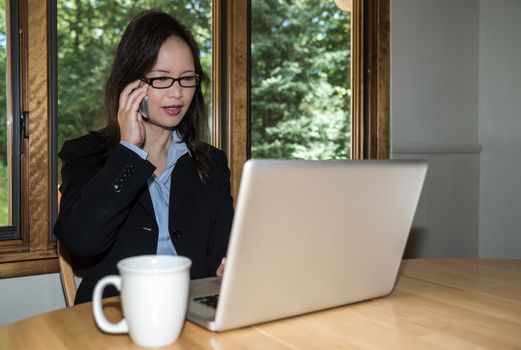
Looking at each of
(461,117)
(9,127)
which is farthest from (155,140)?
(461,117)

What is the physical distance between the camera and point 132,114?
1354 millimetres

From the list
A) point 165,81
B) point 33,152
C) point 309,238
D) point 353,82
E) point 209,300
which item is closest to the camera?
point 309,238

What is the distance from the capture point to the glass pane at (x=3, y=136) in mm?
1791

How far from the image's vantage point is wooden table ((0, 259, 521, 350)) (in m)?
0.75

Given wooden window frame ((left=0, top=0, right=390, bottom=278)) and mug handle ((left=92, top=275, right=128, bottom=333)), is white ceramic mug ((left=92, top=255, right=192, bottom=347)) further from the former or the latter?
wooden window frame ((left=0, top=0, right=390, bottom=278))

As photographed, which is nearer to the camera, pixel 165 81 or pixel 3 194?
pixel 165 81

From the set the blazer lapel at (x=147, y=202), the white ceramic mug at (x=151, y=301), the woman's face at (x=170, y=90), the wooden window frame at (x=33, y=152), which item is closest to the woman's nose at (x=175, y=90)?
the woman's face at (x=170, y=90)

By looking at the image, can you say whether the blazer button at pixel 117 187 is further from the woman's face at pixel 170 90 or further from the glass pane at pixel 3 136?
the glass pane at pixel 3 136

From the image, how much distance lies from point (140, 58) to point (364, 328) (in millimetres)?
975

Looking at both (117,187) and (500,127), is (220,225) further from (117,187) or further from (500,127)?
(500,127)

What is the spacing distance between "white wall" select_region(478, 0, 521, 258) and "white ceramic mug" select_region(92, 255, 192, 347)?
256 cm

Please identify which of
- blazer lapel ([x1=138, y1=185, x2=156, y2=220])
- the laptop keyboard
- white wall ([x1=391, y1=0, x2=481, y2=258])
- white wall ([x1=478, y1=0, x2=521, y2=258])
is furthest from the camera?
white wall ([x1=478, y1=0, x2=521, y2=258])

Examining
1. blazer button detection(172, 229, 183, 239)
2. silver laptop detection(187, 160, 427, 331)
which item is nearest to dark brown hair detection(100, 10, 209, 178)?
blazer button detection(172, 229, 183, 239)

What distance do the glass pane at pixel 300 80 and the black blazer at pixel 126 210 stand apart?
128 centimetres
